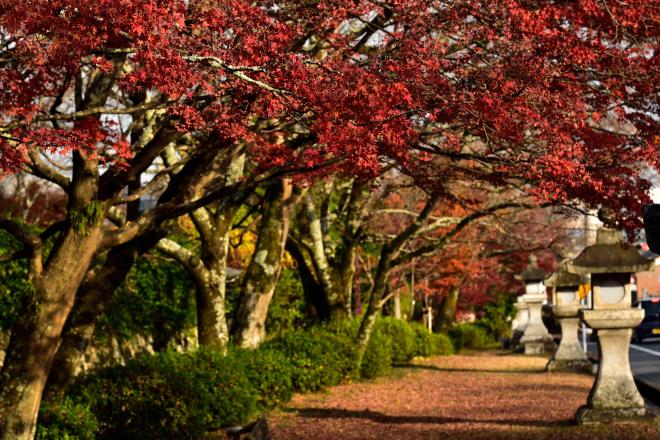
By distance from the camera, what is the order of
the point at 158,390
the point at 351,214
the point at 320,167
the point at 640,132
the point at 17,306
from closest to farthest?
1. the point at 320,167
2. the point at 640,132
3. the point at 158,390
4. the point at 17,306
5. the point at 351,214

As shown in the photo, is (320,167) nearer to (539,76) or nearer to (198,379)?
(539,76)

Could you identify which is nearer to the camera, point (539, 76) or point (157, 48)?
point (157, 48)

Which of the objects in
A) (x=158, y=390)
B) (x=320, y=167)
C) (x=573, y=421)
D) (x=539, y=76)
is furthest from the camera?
(x=573, y=421)

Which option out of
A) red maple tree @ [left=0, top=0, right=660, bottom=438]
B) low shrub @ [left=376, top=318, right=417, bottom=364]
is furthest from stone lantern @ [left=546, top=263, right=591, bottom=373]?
red maple tree @ [left=0, top=0, right=660, bottom=438]

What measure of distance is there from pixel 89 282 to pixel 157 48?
5787 millimetres

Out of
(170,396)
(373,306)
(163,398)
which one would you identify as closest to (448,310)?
(373,306)

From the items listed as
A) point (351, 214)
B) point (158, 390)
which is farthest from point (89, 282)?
point (351, 214)

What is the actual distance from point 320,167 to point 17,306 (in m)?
7.25

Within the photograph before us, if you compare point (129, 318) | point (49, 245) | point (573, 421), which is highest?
point (49, 245)

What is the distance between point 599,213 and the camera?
13.1 m

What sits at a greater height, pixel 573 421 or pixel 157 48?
pixel 157 48

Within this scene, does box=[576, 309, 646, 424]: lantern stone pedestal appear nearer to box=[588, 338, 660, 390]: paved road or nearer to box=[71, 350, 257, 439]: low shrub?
box=[588, 338, 660, 390]: paved road

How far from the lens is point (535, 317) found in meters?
36.0

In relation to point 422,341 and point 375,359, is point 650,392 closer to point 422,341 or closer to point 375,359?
point 375,359
